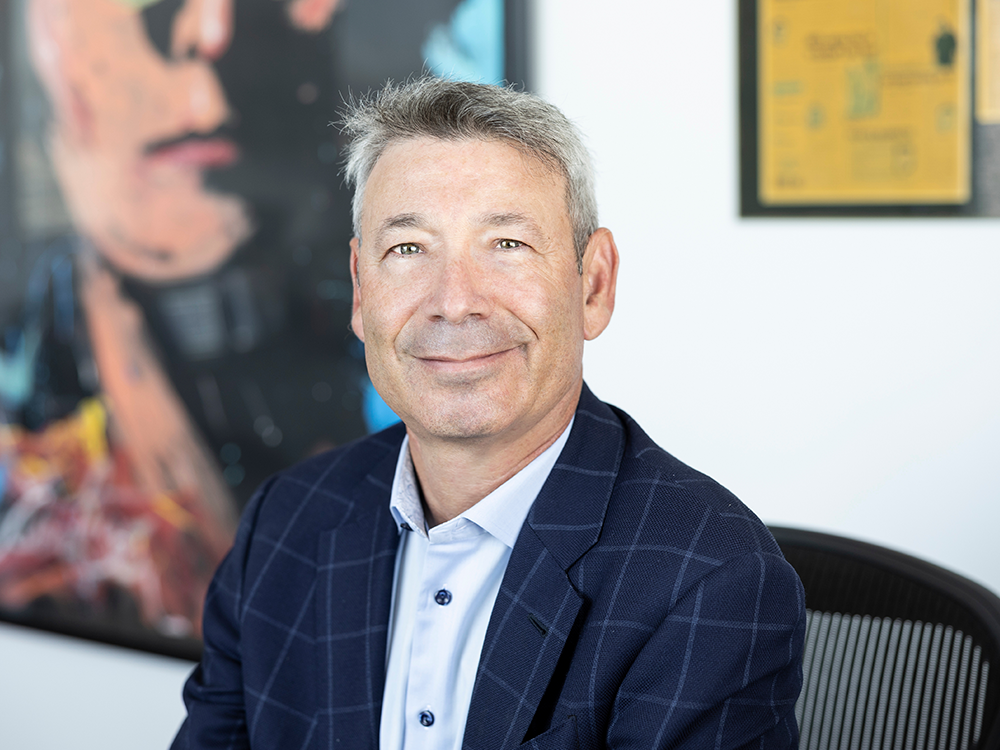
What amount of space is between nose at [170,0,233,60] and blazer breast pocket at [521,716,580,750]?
55.4 inches

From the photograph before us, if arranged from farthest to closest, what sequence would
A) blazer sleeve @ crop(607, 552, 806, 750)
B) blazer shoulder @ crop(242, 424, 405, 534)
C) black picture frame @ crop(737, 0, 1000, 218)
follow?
black picture frame @ crop(737, 0, 1000, 218) < blazer shoulder @ crop(242, 424, 405, 534) < blazer sleeve @ crop(607, 552, 806, 750)

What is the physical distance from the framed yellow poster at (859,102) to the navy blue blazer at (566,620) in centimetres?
58

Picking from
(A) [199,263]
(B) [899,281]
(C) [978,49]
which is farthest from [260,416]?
(C) [978,49]

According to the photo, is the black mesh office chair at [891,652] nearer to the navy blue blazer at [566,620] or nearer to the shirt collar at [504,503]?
the navy blue blazer at [566,620]

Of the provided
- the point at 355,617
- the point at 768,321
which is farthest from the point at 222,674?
the point at 768,321

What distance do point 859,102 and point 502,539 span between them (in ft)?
2.83

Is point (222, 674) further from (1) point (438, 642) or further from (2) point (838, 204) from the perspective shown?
(2) point (838, 204)

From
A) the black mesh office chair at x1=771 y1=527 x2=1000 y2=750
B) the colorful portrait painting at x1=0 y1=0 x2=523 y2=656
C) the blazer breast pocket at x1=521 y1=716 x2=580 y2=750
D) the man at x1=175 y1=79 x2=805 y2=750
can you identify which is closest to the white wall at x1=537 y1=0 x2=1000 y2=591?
the colorful portrait painting at x1=0 y1=0 x2=523 y2=656

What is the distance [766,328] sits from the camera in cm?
154

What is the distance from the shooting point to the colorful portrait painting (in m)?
1.76

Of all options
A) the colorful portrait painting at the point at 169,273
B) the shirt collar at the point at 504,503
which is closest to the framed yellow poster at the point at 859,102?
the colorful portrait painting at the point at 169,273

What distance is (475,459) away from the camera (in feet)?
3.46

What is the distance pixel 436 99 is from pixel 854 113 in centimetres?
74

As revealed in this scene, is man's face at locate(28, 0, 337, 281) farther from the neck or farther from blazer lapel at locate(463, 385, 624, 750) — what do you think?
blazer lapel at locate(463, 385, 624, 750)
